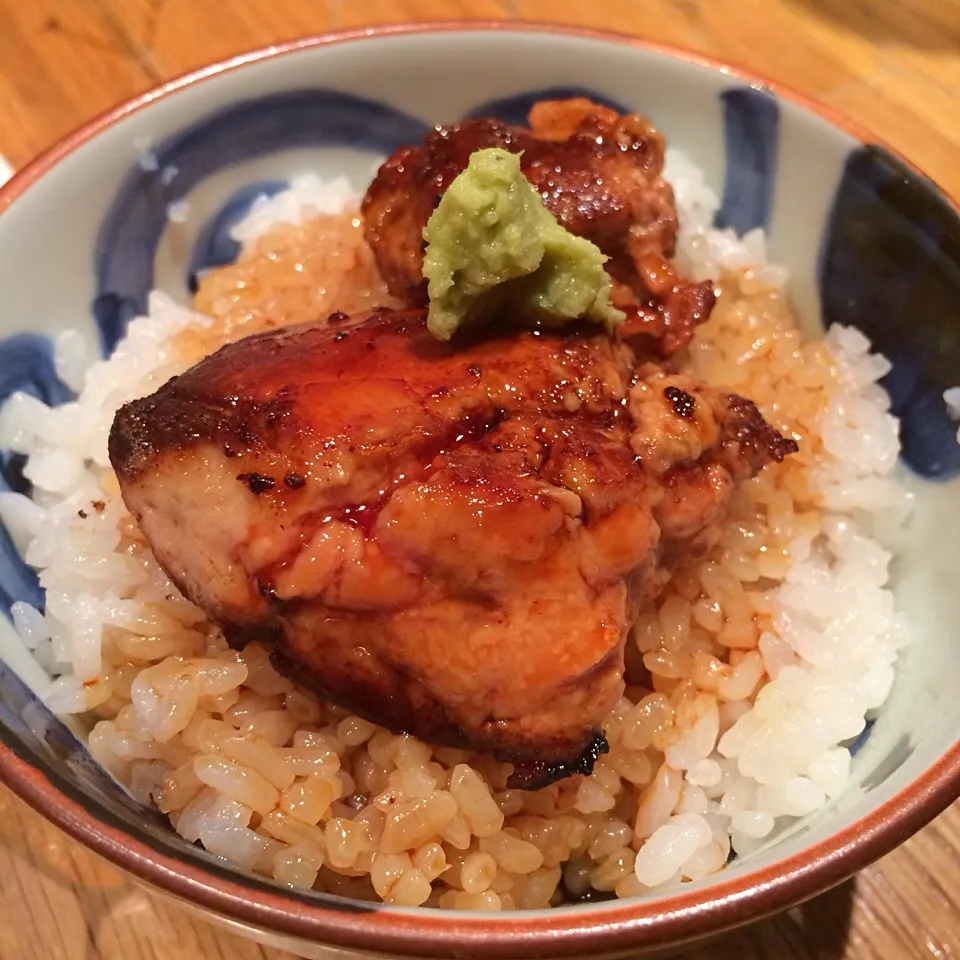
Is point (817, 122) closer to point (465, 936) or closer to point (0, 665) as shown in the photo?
point (465, 936)

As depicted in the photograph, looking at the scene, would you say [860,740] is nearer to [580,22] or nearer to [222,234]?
[222,234]

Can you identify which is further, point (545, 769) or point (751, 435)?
point (751, 435)

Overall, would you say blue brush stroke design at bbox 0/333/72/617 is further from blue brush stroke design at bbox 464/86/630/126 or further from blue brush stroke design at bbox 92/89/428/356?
blue brush stroke design at bbox 464/86/630/126

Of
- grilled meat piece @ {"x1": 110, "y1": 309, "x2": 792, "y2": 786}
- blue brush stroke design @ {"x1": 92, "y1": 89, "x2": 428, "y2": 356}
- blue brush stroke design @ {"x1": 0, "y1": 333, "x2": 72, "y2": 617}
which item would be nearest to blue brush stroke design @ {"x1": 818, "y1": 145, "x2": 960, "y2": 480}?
grilled meat piece @ {"x1": 110, "y1": 309, "x2": 792, "y2": 786}

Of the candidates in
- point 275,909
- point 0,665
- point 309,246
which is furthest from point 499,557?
point 309,246

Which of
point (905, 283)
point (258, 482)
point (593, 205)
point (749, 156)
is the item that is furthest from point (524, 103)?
point (258, 482)

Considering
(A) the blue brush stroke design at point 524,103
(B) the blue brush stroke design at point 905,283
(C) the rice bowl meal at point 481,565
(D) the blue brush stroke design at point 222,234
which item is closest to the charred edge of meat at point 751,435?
(C) the rice bowl meal at point 481,565

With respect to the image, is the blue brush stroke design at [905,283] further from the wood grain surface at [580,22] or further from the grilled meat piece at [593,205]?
the wood grain surface at [580,22]
